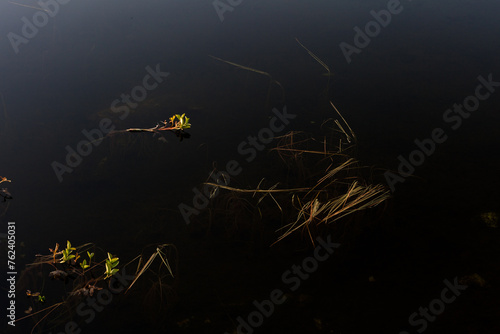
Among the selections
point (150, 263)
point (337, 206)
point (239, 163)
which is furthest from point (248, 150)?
point (150, 263)

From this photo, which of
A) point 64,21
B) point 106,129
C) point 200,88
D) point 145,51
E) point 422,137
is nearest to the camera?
point 422,137

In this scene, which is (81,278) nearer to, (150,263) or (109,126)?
(150,263)

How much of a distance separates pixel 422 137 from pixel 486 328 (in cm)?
128

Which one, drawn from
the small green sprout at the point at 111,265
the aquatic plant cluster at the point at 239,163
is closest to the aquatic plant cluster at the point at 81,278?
the small green sprout at the point at 111,265

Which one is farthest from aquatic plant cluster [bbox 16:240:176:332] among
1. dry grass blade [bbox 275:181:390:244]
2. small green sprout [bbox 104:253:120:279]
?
dry grass blade [bbox 275:181:390:244]

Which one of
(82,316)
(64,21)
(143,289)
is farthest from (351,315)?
(64,21)

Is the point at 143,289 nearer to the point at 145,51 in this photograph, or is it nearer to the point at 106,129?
the point at 106,129

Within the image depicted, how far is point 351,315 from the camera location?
1.75 metres

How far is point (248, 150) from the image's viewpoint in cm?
263

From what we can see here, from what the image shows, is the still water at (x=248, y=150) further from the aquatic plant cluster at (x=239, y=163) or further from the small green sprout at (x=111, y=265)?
the small green sprout at (x=111, y=265)

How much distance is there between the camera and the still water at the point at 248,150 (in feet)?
5.99

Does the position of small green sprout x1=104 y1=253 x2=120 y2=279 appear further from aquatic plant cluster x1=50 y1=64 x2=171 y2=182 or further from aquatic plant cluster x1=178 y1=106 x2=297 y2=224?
aquatic plant cluster x1=50 y1=64 x2=171 y2=182

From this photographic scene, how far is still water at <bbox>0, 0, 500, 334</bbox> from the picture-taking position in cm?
183

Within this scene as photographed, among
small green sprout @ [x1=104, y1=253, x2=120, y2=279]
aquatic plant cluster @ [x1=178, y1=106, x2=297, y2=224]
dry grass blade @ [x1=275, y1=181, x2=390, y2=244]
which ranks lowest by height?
dry grass blade @ [x1=275, y1=181, x2=390, y2=244]
